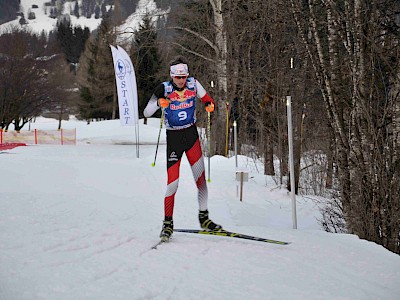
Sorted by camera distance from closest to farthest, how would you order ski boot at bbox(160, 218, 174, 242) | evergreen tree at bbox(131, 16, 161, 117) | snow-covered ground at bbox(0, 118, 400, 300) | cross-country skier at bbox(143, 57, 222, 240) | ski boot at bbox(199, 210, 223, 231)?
snow-covered ground at bbox(0, 118, 400, 300)
ski boot at bbox(160, 218, 174, 242)
cross-country skier at bbox(143, 57, 222, 240)
ski boot at bbox(199, 210, 223, 231)
evergreen tree at bbox(131, 16, 161, 117)

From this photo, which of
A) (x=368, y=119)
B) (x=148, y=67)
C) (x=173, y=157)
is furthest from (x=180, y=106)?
(x=148, y=67)

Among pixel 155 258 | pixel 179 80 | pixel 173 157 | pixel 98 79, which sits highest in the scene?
pixel 98 79

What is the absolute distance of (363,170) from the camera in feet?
18.2

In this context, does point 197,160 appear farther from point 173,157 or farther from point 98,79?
point 98,79

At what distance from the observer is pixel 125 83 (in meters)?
17.8

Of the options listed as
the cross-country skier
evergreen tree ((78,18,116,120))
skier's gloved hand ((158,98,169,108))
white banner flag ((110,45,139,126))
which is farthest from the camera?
evergreen tree ((78,18,116,120))

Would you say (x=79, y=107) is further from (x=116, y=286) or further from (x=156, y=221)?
(x=116, y=286)

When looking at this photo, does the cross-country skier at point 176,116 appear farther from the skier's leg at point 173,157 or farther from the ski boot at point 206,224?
the ski boot at point 206,224

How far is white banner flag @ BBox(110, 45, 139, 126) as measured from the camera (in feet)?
57.8

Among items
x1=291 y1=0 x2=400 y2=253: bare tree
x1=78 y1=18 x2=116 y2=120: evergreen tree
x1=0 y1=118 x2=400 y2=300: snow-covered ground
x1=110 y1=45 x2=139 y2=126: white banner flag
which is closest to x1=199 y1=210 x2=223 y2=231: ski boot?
x1=0 y1=118 x2=400 y2=300: snow-covered ground

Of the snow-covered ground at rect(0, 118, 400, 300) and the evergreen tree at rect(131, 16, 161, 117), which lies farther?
the evergreen tree at rect(131, 16, 161, 117)

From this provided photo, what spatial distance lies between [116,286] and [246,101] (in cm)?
1428

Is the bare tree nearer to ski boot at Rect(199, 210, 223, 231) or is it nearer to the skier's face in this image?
ski boot at Rect(199, 210, 223, 231)

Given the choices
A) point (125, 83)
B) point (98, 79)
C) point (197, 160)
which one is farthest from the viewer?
point (98, 79)
